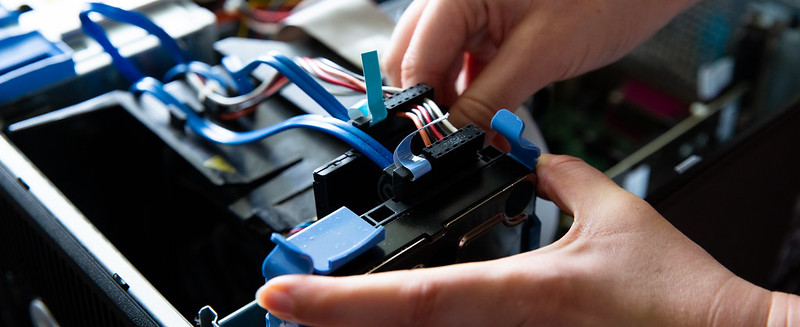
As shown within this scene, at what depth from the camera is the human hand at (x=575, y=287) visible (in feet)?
1.52

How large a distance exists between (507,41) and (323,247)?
38 cm

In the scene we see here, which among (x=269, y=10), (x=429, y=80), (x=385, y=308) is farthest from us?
(x=269, y=10)

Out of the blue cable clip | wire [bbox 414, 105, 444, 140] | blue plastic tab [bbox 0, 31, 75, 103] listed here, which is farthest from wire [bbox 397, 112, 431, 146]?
blue plastic tab [bbox 0, 31, 75, 103]

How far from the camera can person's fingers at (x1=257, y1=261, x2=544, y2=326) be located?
0.46 m

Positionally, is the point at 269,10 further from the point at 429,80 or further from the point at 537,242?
the point at 537,242

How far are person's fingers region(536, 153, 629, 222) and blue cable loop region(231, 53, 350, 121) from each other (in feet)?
0.60

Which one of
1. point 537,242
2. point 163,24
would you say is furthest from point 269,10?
point 537,242

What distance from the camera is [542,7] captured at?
0.79m

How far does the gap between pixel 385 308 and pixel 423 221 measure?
9 cm

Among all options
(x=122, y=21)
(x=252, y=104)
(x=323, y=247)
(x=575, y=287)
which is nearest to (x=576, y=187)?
(x=575, y=287)

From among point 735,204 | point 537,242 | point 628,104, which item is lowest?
point 628,104

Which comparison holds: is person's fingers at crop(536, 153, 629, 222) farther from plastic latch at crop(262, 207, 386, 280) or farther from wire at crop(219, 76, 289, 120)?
wire at crop(219, 76, 289, 120)

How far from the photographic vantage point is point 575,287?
514 millimetres

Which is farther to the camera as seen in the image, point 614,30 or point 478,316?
point 614,30
